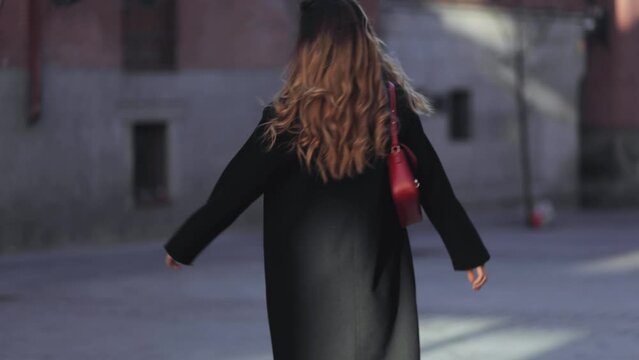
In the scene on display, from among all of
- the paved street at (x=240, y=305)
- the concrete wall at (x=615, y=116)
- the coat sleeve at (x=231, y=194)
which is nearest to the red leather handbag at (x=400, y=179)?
the coat sleeve at (x=231, y=194)

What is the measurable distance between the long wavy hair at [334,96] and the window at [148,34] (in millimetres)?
14818

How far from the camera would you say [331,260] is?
14.7 ft

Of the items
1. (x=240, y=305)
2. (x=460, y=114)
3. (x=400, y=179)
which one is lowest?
(x=460, y=114)

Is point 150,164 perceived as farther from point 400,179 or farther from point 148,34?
point 400,179

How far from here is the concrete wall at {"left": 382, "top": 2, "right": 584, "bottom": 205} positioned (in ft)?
82.7

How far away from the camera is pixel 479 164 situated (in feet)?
88.5

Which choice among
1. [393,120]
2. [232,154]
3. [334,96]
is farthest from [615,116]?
[334,96]

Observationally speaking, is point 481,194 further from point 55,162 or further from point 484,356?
point 484,356

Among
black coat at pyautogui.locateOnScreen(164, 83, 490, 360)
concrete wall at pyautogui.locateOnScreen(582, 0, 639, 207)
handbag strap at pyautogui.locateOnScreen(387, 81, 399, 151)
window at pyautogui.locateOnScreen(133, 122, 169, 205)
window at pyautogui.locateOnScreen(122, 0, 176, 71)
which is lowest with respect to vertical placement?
concrete wall at pyautogui.locateOnScreen(582, 0, 639, 207)

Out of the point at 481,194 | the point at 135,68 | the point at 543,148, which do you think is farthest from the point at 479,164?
the point at 135,68

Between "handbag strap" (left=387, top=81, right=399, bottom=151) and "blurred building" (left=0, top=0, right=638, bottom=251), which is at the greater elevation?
"handbag strap" (left=387, top=81, right=399, bottom=151)

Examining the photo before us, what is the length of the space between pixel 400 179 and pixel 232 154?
16196mm

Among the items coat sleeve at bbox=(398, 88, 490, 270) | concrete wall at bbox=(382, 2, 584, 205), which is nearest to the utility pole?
concrete wall at bbox=(382, 2, 584, 205)

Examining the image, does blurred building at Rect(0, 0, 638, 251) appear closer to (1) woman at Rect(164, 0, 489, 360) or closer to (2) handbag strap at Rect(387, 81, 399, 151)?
(1) woman at Rect(164, 0, 489, 360)
